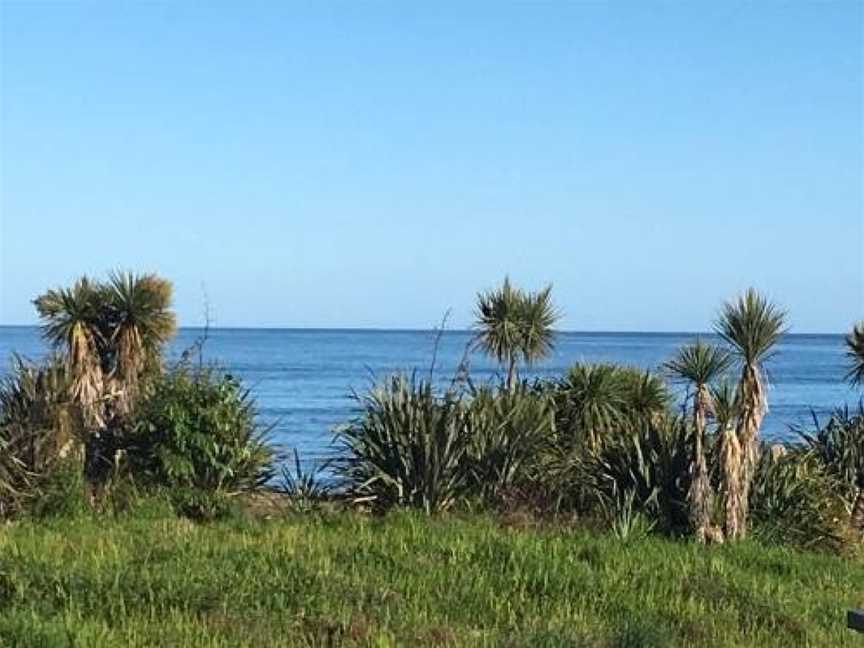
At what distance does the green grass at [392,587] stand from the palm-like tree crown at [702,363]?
2.32m

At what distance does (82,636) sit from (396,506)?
796 cm

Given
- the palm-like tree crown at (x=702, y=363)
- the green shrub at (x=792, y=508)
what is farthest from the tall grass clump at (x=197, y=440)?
the green shrub at (x=792, y=508)

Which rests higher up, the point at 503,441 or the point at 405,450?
the point at 503,441

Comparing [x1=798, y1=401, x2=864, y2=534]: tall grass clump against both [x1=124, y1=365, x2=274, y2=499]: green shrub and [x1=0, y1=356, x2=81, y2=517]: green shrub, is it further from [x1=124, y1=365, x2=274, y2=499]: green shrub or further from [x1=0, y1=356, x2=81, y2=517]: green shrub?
[x1=0, y1=356, x2=81, y2=517]: green shrub

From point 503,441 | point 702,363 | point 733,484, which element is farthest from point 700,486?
point 503,441

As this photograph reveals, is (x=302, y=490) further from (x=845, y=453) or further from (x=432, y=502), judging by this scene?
(x=845, y=453)

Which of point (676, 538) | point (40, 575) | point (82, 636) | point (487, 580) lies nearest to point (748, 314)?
point (676, 538)

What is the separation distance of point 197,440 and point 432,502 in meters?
2.76

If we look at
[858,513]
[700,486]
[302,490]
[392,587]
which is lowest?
[858,513]

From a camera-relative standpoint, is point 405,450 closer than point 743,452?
No

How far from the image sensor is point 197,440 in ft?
56.4

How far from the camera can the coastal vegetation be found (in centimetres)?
1037

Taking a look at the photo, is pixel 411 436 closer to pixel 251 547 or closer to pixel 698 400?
pixel 698 400

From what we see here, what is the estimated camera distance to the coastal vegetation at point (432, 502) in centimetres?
1037
